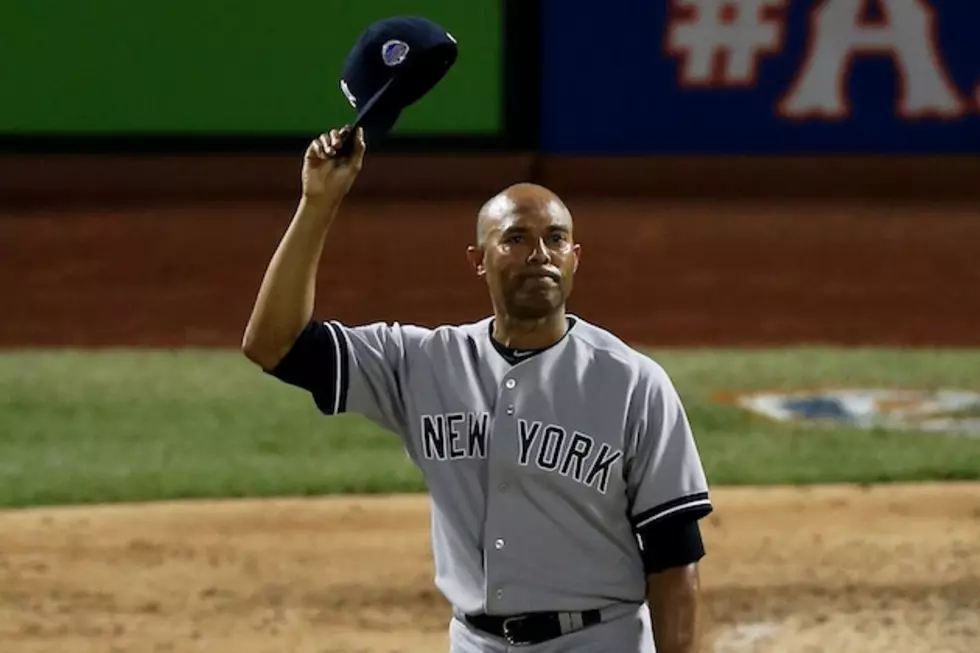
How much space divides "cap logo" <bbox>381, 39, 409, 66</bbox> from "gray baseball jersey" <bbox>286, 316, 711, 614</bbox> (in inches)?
19.3

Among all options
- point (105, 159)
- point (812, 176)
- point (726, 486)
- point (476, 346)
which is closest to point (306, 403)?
point (726, 486)

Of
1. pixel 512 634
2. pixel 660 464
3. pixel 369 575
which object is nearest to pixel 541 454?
pixel 660 464

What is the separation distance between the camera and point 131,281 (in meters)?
10.5

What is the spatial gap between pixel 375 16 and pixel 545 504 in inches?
325

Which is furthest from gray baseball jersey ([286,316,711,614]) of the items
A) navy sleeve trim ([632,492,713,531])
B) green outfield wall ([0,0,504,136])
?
green outfield wall ([0,0,504,136])

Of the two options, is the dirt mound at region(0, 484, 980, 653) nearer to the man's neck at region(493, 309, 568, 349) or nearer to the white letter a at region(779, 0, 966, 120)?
the man's neck at region(493, 309, 568, 349)

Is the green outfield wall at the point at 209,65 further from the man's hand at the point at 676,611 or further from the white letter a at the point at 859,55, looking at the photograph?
the man's hand at the point at 676,611

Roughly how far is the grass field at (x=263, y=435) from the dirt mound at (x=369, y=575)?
0.26 meters

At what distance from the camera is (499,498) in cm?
277

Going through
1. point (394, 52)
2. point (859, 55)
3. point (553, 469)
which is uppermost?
point (394, 52)

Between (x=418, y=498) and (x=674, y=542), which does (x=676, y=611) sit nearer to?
(x=674, y=542)

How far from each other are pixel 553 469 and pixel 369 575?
270 centimetres

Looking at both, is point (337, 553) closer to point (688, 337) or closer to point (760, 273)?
point (688, 337)

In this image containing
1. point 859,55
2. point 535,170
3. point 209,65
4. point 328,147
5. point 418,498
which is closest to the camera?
point 328,147
